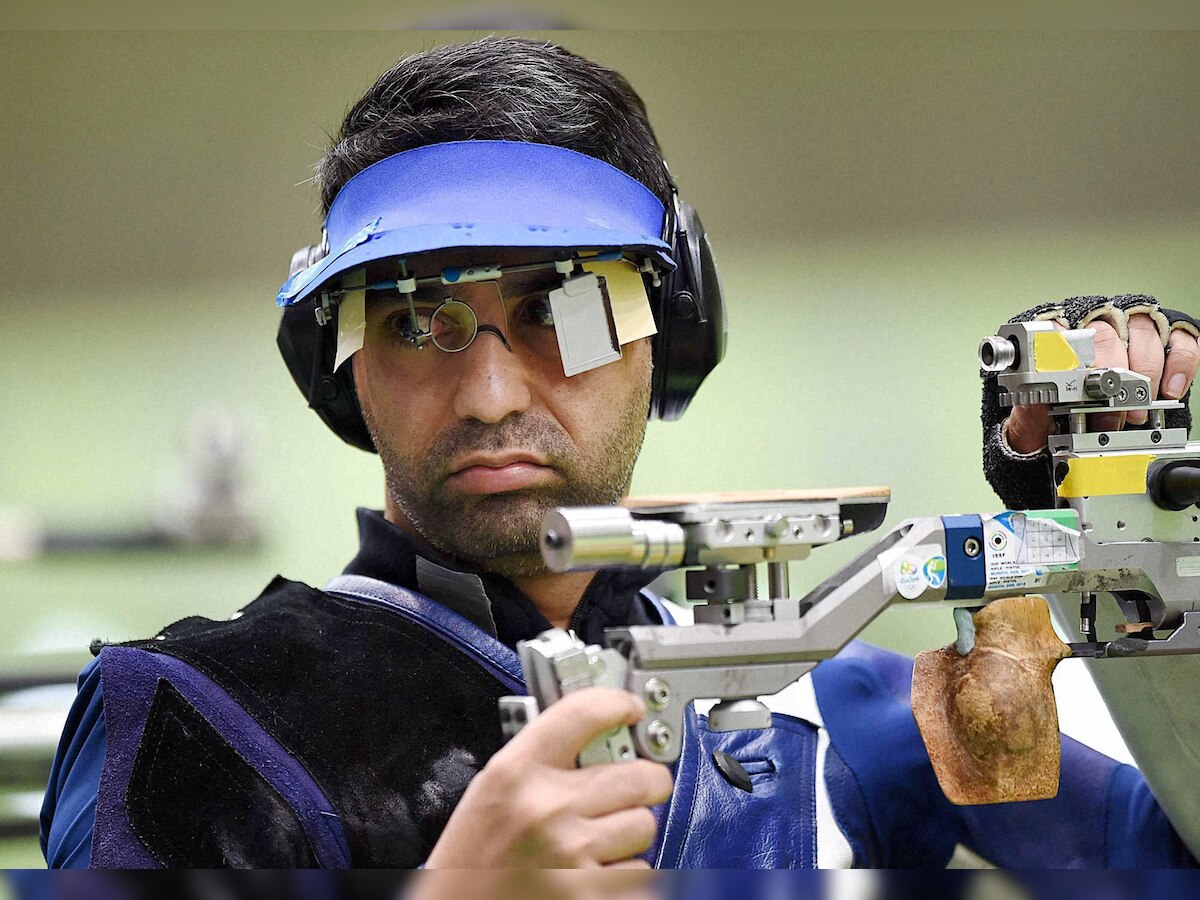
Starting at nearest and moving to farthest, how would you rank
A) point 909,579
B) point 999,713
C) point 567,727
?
point 567,727
point 909,579
point 999,713

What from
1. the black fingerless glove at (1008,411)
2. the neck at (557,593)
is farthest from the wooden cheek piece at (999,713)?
the neck at (557,593)

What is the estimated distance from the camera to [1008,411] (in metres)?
1.20

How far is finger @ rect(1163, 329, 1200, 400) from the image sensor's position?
1.13m

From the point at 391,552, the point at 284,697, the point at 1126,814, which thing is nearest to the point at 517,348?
the point at 391,552

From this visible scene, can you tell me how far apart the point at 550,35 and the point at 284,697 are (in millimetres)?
885

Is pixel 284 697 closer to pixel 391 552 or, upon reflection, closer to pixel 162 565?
pixel 391 552

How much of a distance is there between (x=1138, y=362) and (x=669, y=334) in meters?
0.44

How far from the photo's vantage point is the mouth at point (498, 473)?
1.12 m

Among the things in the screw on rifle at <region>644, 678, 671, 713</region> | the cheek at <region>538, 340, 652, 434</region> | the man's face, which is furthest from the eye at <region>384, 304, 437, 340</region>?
the screw on rifle at <region>644, 678, 671, 713</region>

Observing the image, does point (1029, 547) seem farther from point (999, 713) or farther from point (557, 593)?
point (557, 593)

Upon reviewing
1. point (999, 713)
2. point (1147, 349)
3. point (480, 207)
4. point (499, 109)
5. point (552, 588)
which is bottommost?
point (999, 713)

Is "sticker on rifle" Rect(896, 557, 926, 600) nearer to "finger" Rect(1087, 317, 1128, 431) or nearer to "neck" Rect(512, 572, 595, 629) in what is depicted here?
"finger" Rect(1087, 317, 1128, 431)

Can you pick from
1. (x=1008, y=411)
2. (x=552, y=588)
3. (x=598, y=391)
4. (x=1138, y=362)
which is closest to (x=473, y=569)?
(x=552, y=588)

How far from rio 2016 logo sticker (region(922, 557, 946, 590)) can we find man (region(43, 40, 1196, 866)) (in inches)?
9.9
